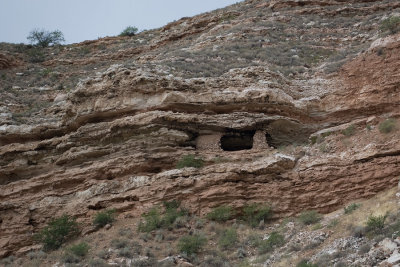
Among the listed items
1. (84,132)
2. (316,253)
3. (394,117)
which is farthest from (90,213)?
(394,117)

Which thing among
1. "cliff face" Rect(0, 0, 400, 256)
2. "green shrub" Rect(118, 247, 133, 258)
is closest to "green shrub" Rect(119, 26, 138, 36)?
"cliff face" Rect(0, 0, 400, 256)

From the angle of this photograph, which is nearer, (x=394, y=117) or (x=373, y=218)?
(x=373, y=218)

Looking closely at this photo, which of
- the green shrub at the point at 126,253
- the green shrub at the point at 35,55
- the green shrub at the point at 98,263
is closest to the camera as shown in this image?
the green shrub at the point at 98,263

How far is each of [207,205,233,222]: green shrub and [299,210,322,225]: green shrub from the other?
2.19 metres

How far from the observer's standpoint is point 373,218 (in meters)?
10.3

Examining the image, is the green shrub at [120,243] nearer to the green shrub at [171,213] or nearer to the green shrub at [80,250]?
the green shrub at [80,250]

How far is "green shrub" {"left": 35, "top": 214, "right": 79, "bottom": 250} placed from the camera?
50.3ft

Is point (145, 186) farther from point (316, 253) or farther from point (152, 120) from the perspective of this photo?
point (316, 253)

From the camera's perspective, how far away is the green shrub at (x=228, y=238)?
1320 cm

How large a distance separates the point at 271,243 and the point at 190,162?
447 cm

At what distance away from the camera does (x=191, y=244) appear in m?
12.9

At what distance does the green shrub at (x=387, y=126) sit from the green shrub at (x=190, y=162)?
5.84 m

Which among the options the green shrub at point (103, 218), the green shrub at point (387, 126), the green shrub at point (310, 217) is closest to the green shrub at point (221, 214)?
the green shrub at point (310, 217)

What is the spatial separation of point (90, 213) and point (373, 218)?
942 cm
